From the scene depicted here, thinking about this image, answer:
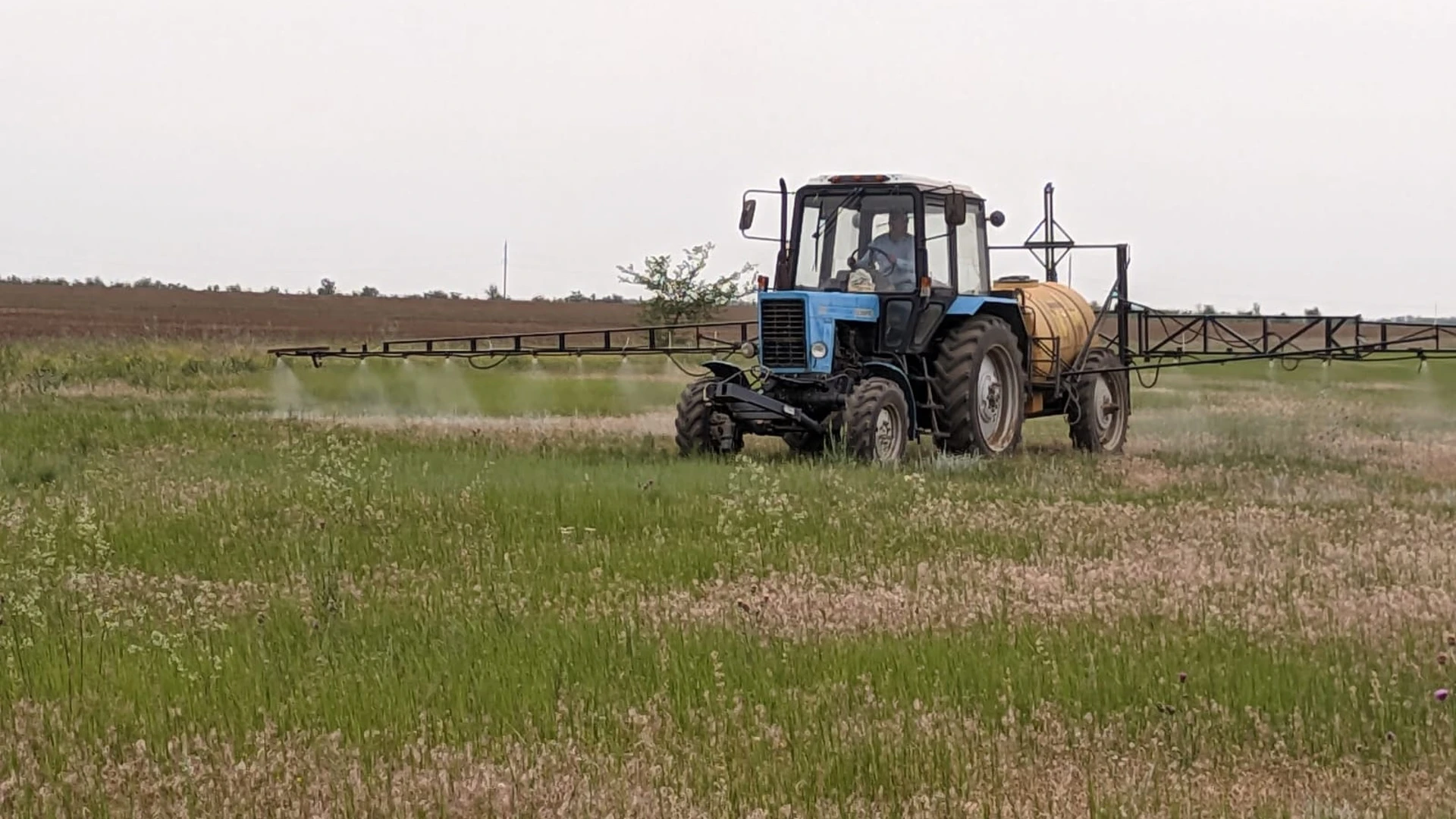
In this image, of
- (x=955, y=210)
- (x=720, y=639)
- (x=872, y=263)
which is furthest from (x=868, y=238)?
(x=720, y=639)

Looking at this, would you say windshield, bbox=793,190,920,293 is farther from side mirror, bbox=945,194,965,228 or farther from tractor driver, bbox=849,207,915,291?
side mirror, bbox=945,194,965,228

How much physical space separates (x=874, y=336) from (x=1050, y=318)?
2.67 m

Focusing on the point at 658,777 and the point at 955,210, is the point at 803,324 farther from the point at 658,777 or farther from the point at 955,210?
the point at 658,777

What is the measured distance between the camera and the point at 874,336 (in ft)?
49.4

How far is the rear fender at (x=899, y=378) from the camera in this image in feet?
48.5

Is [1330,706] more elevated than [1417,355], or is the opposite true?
[1417,355]

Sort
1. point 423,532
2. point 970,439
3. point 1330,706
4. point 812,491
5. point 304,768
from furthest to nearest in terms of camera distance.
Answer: point 970,439, point 812,491, point 423,532, point 1330,706, point 304,768

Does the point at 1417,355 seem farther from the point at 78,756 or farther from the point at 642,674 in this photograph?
the point at 78,756

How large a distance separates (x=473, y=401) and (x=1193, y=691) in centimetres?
1770

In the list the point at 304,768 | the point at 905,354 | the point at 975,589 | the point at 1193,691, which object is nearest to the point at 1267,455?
the point at 905,354

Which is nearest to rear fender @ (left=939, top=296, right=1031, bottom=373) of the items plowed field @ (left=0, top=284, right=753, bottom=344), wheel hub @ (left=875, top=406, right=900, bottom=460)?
wheel hub @ (left=875, top=406, right=900, bottom=460)

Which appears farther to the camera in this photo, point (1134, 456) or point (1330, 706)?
point (1134, 456)

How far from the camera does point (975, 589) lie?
8.01 meters

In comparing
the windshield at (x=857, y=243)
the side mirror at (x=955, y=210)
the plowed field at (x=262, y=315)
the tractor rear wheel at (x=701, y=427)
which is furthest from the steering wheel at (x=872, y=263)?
the plowed field at (x=262, y=315)
